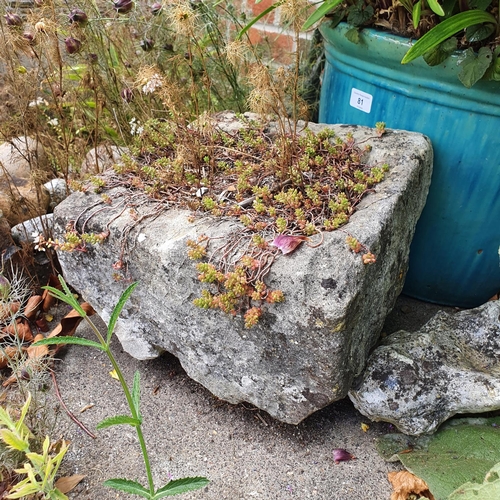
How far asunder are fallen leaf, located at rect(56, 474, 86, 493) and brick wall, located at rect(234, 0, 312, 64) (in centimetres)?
236

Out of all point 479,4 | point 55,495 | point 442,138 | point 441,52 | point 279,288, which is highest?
point 479,4

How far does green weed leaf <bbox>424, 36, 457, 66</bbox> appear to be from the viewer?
1.47 m

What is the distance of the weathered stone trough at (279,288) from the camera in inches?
47.9

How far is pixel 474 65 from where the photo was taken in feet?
4.70

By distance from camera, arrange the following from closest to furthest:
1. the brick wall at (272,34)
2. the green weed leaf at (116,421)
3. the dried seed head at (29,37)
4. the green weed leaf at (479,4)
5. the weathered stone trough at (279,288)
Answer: the green weed leaf at (116,421), the weathered stone trough at (279,288), the green weed leaf at (479,4), the dried seed head at (29,37), the brick wall at (272,34)

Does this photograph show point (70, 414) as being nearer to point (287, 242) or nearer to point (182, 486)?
point (182, 486)

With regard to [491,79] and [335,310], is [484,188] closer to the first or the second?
[491,79]

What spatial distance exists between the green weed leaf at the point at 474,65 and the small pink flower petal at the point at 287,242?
70cm

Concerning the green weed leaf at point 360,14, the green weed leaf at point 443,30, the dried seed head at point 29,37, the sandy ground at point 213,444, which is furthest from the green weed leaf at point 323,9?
→ the sandy ground at point 213,444

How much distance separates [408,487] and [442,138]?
1124mm

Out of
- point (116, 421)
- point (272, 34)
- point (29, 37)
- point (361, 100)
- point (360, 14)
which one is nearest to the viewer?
point (116, 421)

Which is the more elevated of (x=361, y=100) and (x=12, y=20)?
(x=12, y=20)

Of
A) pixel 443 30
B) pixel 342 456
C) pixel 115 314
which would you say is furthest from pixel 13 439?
pixel 443 30

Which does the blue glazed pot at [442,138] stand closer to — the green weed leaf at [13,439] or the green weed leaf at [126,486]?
the green weed leaf at [126,486]
